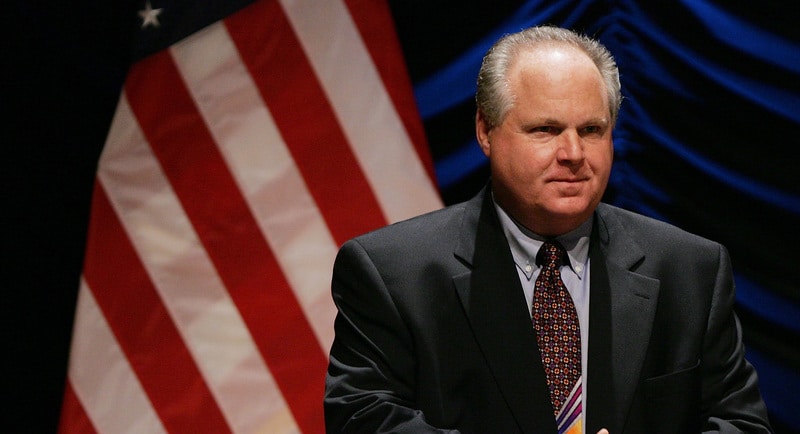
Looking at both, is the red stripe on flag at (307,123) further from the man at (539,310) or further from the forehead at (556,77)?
the forehead at (556,77)

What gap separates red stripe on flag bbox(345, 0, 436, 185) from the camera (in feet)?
8.93

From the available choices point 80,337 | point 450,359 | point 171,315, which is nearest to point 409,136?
point 171,315

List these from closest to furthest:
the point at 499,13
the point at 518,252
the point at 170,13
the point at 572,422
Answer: the point at 572,422, the point at 518,252, the point at 499,13, the point at 170,13

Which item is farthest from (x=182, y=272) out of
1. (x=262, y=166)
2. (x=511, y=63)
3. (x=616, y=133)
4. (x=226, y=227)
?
(x=511, y=63)

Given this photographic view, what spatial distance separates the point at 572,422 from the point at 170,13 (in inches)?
72.2

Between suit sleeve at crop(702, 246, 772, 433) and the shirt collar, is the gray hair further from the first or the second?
suit sleeve at crop(702, 246, 772, 433)

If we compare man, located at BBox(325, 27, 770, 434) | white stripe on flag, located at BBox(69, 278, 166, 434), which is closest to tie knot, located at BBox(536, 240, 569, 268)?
man, located at BBox(325, 27, 770, 434)

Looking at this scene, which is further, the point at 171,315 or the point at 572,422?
the point at 171,315

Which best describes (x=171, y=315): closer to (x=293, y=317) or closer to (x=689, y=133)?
(x=293, y=317)

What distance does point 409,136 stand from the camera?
2.73 meters

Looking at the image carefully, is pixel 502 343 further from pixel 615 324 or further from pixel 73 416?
pixel 73 416

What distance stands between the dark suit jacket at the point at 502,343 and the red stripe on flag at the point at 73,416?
1556 mm

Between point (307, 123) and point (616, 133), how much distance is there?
87 centimetres

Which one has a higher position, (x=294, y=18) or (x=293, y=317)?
(x=294, y=18)
